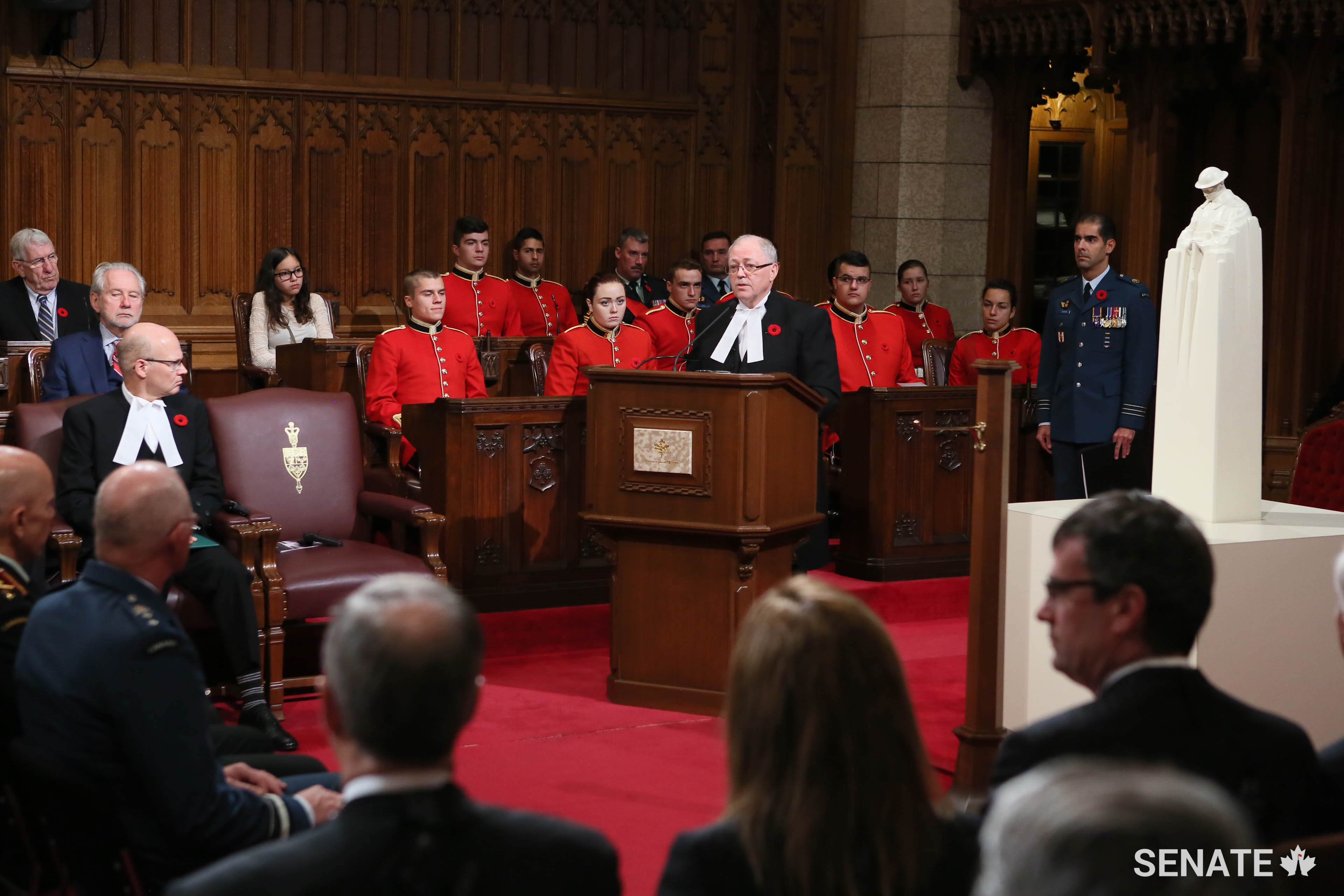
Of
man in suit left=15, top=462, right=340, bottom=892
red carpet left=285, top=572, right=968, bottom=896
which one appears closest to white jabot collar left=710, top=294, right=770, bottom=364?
red carpet left=285, top=572, right=968, bottom=896

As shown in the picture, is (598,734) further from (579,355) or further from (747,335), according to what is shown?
(579,355)

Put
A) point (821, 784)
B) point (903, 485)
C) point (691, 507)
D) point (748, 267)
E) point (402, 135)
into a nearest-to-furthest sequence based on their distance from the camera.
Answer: point (821, 784), point (691, 507), point (748, 267), point (903, 485), point (402, 135)

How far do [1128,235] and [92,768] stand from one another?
7413mm

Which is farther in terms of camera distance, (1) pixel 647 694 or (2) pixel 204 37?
(2) pixel 204 37

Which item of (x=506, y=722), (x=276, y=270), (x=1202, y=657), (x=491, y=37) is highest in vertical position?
(x=491, y=37)

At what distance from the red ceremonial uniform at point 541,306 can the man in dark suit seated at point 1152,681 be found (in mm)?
7131

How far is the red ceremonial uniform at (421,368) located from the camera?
6.73 metres

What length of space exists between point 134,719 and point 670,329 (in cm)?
Answer: 585

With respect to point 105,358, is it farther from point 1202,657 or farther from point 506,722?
point 1202,657

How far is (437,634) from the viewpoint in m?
1.66

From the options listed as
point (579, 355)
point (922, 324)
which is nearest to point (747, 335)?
point (579, 355)

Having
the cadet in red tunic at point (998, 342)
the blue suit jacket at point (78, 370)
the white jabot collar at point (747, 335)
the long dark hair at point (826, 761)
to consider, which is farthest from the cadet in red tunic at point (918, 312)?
the long dark hair at point (826, 761)

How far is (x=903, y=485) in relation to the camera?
6723 millimetres

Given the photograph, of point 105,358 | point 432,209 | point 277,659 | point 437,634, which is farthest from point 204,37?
point 437,634
